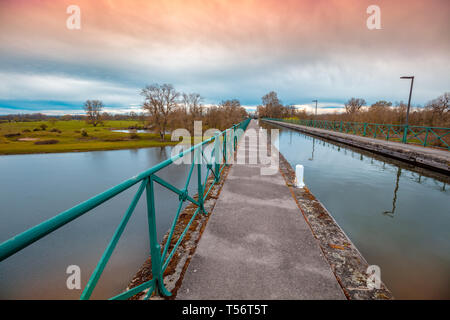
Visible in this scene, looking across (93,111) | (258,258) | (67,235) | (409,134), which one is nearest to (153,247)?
(258,258)

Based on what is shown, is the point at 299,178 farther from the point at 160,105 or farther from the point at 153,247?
the point at 160,105

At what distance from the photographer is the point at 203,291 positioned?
1.86m

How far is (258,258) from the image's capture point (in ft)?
7.61

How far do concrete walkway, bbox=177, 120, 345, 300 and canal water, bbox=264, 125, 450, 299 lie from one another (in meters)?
1.35

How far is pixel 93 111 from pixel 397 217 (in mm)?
88155

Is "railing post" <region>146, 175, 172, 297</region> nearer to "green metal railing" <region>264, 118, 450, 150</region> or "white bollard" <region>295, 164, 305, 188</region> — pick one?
"white bollard" <region>295, 164, 305, 188</region>

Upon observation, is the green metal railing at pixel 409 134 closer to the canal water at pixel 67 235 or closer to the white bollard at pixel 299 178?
the white bollard at pixel 299 178

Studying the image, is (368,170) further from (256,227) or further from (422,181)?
(256,227)

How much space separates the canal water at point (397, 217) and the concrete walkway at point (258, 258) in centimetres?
135

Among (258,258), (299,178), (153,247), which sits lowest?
(258,258)

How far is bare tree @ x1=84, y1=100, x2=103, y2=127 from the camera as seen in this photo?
2768 inches

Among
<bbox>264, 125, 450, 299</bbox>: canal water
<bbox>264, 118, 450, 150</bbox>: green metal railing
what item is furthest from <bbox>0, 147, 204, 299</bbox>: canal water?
<bbox>264, 118, 450, 150</bbox>: green metal railing
